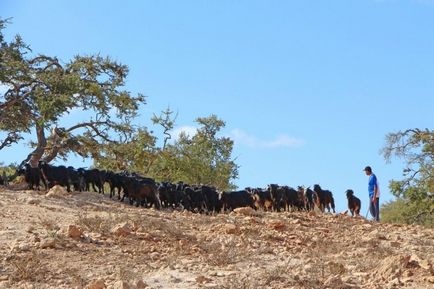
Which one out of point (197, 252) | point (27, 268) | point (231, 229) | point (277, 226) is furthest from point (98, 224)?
point (277, 226)

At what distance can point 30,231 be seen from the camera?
36.3 feet

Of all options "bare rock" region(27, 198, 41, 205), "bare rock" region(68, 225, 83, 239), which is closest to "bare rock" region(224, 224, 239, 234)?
"bare rock" region(68, 225, 83, 239)

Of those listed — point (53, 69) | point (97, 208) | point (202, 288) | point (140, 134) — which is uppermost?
point (53, 69)

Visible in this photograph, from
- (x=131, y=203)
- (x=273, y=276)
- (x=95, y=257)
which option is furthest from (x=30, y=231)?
(x=131, y=203)

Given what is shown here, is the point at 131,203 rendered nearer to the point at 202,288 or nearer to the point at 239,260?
the point at 239,260

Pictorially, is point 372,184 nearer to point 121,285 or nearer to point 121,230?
point 121,230

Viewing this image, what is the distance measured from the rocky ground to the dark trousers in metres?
3.05

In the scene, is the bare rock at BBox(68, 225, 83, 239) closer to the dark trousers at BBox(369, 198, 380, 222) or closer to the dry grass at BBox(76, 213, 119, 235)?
the dry grass at BBox(76, 213, 119, 235)

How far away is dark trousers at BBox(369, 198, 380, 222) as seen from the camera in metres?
17.5

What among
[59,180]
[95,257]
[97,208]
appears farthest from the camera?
[59,180]

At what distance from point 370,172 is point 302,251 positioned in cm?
713

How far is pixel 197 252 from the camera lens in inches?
408

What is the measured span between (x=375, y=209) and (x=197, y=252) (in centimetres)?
843

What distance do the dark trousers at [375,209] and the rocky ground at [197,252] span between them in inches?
120
